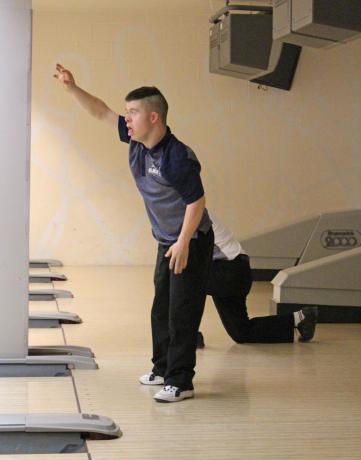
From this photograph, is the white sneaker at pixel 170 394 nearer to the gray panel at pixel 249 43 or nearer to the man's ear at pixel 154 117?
the man's ear at pixel 154 117

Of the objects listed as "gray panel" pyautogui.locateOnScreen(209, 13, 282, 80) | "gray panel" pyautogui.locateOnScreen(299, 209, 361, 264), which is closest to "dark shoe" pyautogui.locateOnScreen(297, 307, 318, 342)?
"gray panel" pyautogui.locateOnScreen(209, 13, 282, 80)

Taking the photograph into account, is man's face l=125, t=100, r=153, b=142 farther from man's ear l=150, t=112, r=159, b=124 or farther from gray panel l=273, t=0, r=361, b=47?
gray panel l=273, t=0, r=361, b=47

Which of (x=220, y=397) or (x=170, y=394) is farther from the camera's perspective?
(x=220, y=397)

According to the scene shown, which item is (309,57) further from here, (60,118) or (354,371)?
(354,371)

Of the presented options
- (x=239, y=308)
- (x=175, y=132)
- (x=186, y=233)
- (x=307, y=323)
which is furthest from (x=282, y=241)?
(x=186, y=233)

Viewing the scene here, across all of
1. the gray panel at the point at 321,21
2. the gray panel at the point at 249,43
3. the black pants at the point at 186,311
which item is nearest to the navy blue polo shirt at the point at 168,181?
the black pants at the point at 186,311

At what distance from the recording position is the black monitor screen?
1030cm

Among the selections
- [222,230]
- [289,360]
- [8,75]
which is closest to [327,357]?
[289,360]

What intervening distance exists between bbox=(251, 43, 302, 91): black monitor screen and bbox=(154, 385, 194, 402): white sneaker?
6339 mm

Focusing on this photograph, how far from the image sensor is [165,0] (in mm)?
9734

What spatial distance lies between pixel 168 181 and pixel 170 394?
93 centimetres

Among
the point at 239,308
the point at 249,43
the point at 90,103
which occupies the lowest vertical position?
the point at 239,308

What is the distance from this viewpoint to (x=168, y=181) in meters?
4.27

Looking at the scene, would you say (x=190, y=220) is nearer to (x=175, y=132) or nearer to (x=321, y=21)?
(x=321, y=21)
